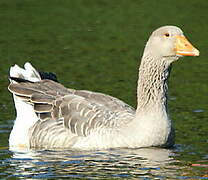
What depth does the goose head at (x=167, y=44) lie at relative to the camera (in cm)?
1175

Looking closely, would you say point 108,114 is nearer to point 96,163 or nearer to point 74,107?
point 74,107

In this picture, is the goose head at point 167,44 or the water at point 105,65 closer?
the water at point 105,65

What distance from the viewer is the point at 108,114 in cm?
1191

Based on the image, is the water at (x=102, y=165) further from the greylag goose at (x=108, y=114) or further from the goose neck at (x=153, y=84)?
the goose neck at (x=153, y=84)

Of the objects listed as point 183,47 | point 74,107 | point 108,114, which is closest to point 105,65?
point 74,107

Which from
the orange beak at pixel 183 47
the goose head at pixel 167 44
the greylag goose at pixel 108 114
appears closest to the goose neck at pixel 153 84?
the greylag goose at pixel 108 114

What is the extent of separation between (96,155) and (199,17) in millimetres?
14775

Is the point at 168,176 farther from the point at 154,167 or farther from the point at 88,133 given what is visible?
the point at 88,133

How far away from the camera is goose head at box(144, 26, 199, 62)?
463 inches

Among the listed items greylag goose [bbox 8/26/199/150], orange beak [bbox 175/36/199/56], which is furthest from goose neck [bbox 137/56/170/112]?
orange beak [bbox 175/36/199/56]

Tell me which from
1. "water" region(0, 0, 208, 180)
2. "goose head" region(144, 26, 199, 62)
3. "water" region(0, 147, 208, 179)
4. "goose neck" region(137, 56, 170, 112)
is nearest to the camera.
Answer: "water" region(0, 147, 208, 179)

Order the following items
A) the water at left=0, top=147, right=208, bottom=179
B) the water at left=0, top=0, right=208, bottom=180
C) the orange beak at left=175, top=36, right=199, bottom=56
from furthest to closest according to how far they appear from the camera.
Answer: the orange beak at left=175, top=36, right=199, bottom=56 < the water at left=0, top=0, right=208, bottom=180 < the water at left=0, top=147, right=208, bottom=179

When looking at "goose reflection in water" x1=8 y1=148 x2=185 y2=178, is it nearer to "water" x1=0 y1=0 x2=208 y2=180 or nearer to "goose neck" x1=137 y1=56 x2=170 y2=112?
"water" x1=0 y1=0 x2=208 y2=180

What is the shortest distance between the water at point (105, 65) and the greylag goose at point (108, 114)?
0.24 m
